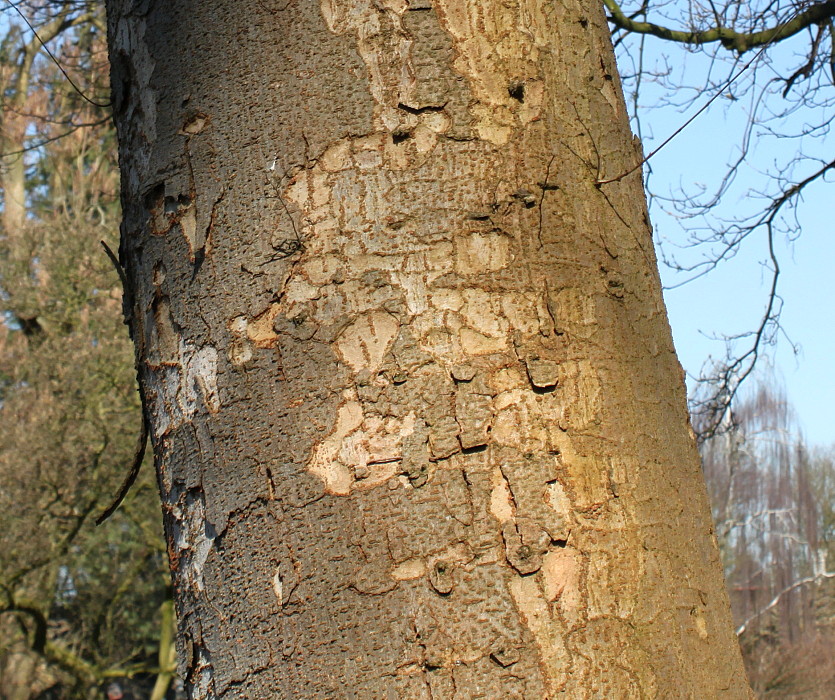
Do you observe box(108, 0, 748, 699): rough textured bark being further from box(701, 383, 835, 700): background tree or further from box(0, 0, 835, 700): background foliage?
box(701, 383, 835, 700): background tree

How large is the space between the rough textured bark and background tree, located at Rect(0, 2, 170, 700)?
7.73 meters

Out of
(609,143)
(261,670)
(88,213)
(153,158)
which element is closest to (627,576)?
(261,670)

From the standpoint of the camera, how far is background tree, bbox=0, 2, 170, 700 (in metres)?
8.79

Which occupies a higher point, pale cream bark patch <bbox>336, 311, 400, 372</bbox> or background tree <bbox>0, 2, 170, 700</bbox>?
background tree <bbox>0, 2, 170, 700</bbox>

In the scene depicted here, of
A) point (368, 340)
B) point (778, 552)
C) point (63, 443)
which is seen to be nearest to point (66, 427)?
point (63, 443)

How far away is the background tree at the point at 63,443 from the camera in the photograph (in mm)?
8789

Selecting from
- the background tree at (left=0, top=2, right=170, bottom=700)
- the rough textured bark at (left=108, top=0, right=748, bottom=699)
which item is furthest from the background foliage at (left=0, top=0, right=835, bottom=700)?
the rough textured bark at (left=108, top=0, right=748, bottom=699)

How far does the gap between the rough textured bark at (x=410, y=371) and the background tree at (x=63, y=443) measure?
7727mm

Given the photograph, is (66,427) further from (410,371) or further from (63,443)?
(410,371)

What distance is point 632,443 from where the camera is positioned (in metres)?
0.86

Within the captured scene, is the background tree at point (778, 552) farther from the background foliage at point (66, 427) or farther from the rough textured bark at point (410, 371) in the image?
the rough textured bark at point (410, 371)

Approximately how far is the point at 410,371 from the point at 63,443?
9.11m

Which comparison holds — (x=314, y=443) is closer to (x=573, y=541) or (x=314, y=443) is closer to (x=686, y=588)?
(x=573, y=541)

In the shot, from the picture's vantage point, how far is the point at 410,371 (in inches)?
32.2
